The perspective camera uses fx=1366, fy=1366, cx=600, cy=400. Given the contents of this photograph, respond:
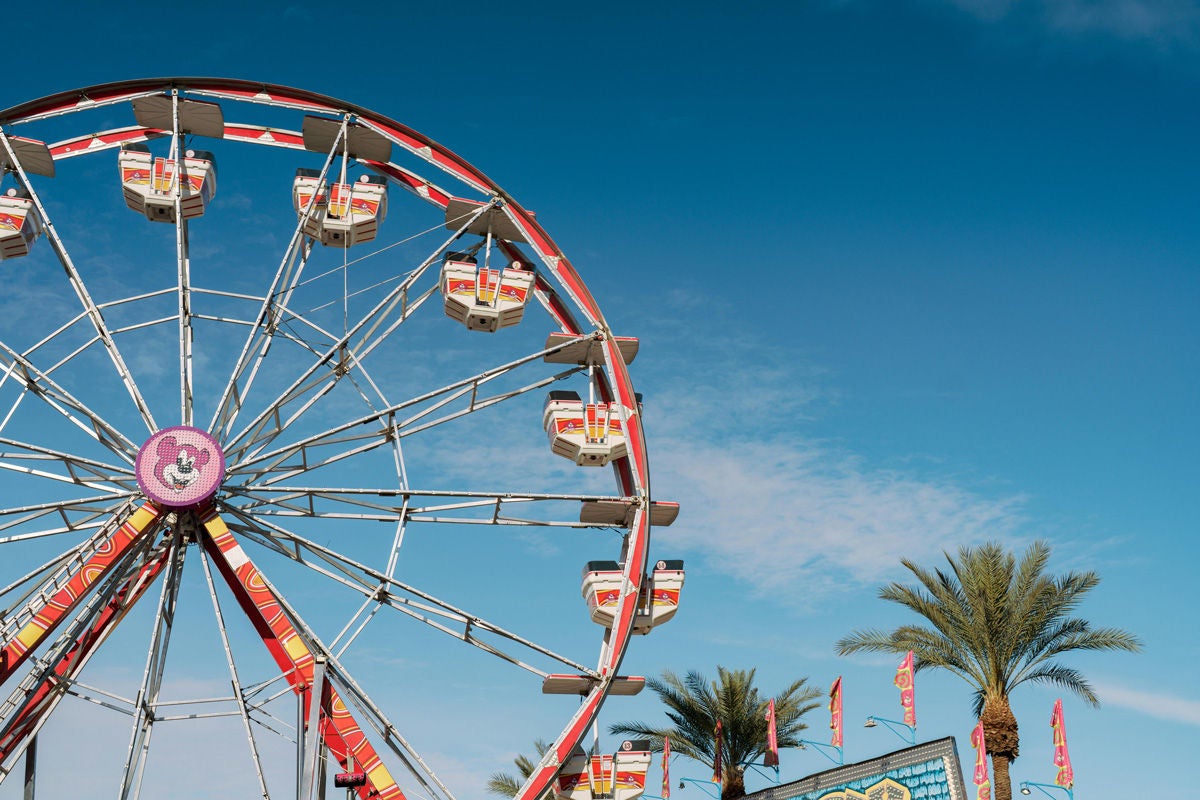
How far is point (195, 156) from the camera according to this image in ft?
75.0

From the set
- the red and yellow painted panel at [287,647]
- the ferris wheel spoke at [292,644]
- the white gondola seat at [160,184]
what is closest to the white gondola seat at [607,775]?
the ferris wheel spoke at [292,644]

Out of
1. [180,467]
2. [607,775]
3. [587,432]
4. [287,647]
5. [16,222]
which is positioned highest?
[16,222]

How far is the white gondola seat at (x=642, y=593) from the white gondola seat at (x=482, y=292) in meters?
4.62

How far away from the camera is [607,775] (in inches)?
840

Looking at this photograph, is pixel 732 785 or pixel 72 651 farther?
pixel 732 785

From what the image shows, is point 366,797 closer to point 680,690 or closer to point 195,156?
point 195,156

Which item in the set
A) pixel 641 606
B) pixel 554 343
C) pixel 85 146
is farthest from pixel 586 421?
pixel 85 146

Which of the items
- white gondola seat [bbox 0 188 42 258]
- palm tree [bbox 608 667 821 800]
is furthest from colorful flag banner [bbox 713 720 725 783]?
white gondola seat [bbox 0 188 42 258]

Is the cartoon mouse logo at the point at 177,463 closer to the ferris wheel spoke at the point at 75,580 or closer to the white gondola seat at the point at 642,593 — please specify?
the ferris wheel spoke at the point at 75,580

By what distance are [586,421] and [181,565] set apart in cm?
684

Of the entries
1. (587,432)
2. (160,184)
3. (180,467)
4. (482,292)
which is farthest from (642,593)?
(160,184)

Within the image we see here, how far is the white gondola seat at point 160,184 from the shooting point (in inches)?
886

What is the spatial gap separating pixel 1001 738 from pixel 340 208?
15210 mm

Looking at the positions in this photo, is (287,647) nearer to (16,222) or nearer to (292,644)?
(292,644)
